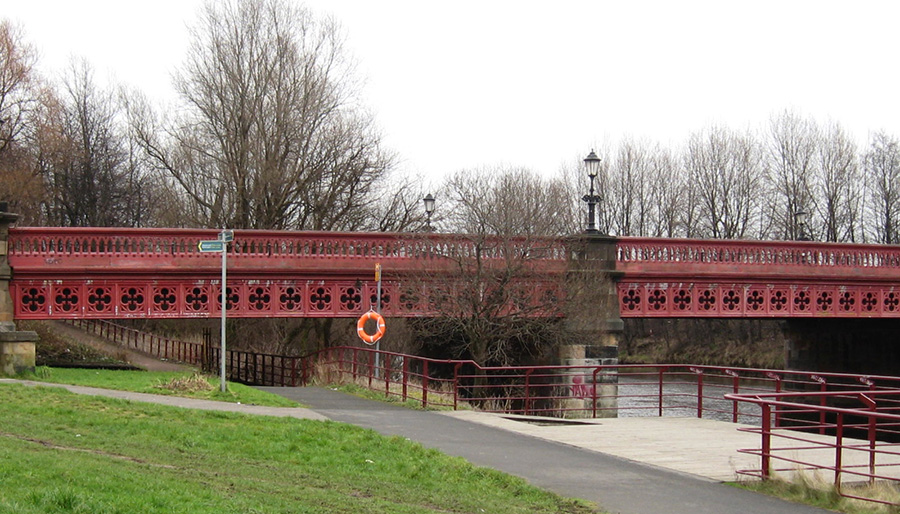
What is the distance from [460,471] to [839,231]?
170ft

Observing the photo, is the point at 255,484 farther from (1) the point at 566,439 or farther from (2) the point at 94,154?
(2) the point at 94,154

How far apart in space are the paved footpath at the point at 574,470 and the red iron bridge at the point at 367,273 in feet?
27.0

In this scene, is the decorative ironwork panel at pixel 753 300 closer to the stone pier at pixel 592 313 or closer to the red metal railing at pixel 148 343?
the stone pier at pixel 592 313

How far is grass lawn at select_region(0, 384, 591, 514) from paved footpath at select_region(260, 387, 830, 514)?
0.62 meters

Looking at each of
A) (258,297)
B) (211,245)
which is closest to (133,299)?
(258,297)

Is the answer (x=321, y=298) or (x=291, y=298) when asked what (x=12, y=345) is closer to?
(x=291, y=298)

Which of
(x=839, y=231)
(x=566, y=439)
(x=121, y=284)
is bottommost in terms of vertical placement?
(x=566, y=439)

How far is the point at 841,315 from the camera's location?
29375 millimetres

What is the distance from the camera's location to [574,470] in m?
11.7

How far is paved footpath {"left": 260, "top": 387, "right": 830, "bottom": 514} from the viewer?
9820mm

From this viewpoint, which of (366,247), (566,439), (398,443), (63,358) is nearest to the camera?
(398,443)

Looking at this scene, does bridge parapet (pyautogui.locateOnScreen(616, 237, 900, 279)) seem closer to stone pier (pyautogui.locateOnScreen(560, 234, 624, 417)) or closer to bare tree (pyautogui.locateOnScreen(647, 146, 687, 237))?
stone pier (pyautogui.locateOnScreen(560, 234, 624, 417))

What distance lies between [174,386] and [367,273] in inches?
306

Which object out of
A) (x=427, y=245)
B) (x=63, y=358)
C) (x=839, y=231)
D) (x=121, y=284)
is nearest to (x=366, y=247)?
(x=427, y=245)
